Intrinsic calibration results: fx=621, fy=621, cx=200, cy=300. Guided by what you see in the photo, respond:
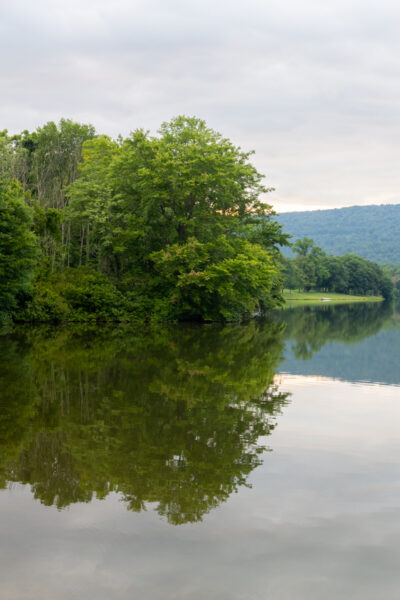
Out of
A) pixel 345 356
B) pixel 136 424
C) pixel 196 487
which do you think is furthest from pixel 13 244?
pixel 196 487

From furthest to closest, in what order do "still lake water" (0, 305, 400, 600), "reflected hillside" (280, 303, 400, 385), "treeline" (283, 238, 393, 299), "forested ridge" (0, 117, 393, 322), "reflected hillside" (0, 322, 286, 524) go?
"treeline" (283, 238, 393, 299)
"forested ridge" (0, 117, 393, 322)
"reflected hillside" (280, 303, 400, 385)
"reflected hillside" (0, 322, 286, 524)
"still lake water" (0, 305, 400, 600)

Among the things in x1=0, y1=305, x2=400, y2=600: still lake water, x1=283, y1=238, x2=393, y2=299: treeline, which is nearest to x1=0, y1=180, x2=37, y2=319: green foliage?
x1=0, y1=305, x2=400, y2=600: still lake water

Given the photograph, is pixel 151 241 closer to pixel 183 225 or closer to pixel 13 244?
pixel 183 225

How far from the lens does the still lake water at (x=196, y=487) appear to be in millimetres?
5941

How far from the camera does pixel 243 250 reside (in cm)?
4462

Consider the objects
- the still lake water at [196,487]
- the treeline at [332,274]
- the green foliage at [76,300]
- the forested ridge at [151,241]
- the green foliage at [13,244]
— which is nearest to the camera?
the still lake water at [196,487]

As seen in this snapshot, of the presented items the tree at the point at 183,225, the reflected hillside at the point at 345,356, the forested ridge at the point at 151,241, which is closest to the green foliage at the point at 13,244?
the forested ridge at the point at 151,241

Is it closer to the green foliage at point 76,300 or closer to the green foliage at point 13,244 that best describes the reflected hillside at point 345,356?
the green foliage at point 76,300

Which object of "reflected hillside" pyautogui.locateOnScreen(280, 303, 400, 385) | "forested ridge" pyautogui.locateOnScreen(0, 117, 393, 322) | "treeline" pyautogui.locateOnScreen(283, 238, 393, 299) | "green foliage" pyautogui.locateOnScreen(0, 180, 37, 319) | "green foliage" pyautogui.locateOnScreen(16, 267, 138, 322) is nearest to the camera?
"reflected hillside" pyautogui.locateOnScreen(280, 303, 400, 385)

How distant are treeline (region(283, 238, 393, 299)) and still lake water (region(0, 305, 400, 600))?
131 meters

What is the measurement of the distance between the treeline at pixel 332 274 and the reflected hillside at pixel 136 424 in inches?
4977

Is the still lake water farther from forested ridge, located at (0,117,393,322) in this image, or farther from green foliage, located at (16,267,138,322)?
forested ridge, located at (0,117,393,322)

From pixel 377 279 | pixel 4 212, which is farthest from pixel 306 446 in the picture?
pixel 377 279

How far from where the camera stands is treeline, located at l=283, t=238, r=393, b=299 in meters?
151
